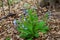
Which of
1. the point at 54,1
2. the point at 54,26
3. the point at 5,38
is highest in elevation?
the point at 54,1

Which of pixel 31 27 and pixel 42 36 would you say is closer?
pixel 31 27

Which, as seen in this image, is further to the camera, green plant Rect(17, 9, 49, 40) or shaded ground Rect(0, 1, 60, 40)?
shaded ground Rect(0, 1, 60, 40)

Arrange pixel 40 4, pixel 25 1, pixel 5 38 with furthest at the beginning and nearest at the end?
pixel 25 1 < pixel 40 4 < pixel 5 38

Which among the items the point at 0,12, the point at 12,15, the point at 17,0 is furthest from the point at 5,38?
the point at 17,0

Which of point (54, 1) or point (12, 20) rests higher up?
point (54, 1)

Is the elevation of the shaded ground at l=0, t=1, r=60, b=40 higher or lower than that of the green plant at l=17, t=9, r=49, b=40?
lower

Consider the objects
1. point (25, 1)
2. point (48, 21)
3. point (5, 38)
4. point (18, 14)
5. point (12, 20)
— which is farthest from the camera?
point (25, 1)

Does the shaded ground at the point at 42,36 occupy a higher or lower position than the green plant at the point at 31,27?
lower

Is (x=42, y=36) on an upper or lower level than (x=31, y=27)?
lower

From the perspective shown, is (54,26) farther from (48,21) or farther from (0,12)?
(0,12)

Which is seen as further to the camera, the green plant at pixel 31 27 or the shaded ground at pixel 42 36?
the shaded ground at pixel 42 36

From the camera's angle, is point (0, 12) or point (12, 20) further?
point (0, 12)
